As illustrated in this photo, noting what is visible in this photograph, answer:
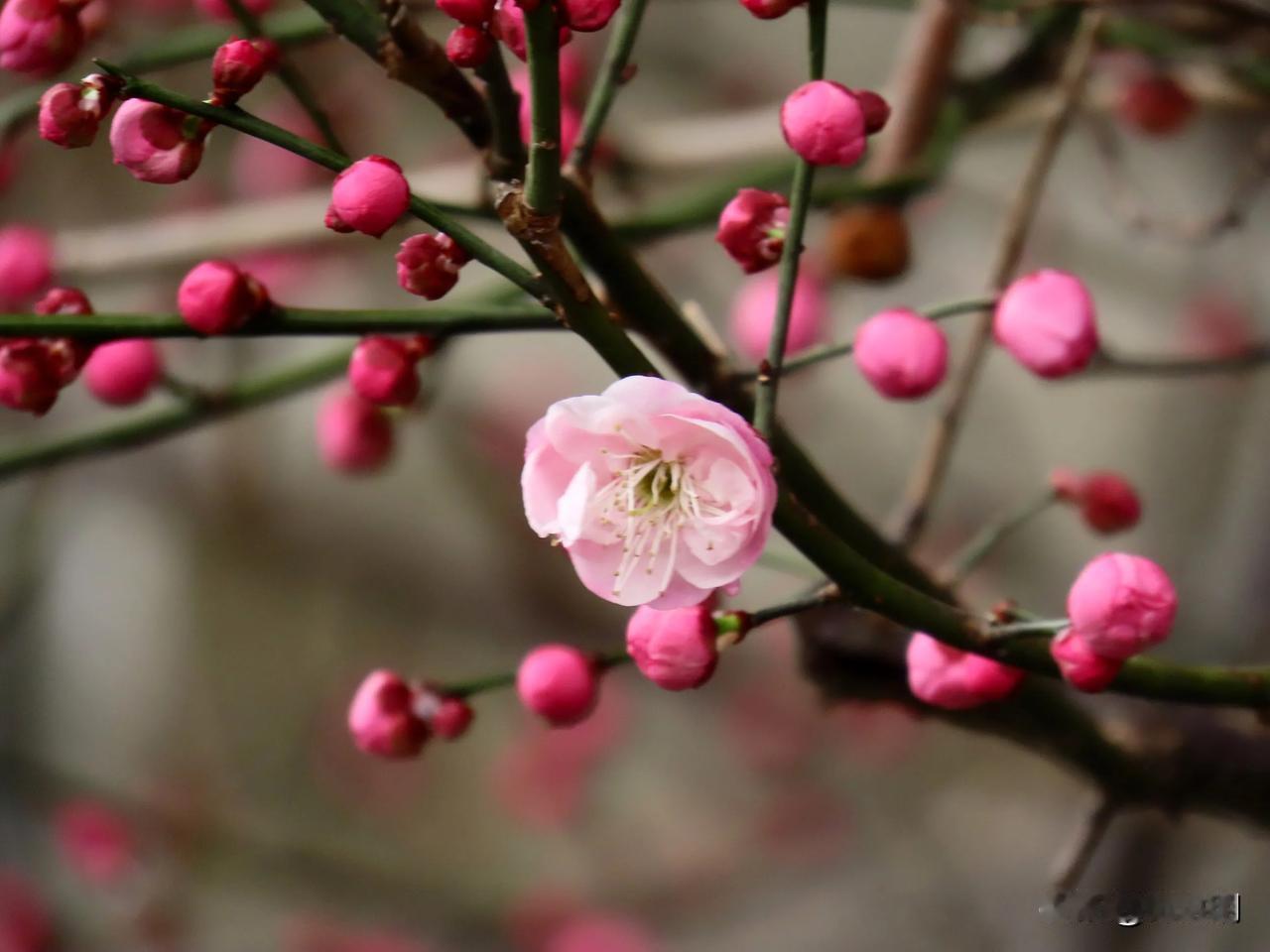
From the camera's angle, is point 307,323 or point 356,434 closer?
point 307,323

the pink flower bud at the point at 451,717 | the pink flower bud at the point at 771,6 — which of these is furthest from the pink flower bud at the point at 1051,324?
the pink flower bud at the point at 451,717

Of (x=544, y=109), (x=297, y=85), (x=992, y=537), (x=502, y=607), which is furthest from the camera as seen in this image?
(x=502, y=607)

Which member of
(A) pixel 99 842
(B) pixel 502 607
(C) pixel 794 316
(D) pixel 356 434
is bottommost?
(A) pixel 99 842

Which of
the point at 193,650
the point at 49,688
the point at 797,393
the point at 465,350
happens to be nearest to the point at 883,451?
the point at 797,393

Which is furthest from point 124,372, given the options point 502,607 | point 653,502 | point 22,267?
point 502,607

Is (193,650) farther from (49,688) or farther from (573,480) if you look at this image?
(573,480)

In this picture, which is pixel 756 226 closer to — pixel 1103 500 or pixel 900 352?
pixel 900 352
